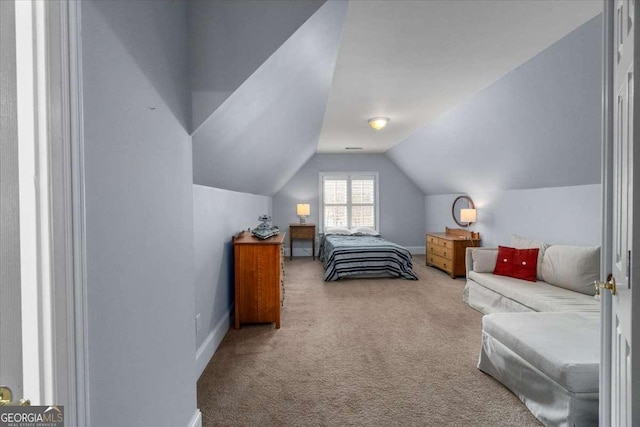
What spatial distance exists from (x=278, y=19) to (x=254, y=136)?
4.51 feet

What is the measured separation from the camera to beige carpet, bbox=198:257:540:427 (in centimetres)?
194

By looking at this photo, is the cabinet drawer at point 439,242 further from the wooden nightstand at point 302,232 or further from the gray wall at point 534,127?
Result: the wooden nightstand at point 302,232

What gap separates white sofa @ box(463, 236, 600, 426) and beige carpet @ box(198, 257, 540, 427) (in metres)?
0.14

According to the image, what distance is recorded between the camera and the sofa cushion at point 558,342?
5.56 ft

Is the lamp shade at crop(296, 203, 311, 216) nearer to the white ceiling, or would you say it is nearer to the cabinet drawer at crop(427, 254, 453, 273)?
the cabinet drawer at crop(427, 254, 453, 273)

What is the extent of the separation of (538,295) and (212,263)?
9.08 feet

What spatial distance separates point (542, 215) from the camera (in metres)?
4.20

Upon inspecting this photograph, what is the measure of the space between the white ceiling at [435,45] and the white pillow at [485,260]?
68.3 inches

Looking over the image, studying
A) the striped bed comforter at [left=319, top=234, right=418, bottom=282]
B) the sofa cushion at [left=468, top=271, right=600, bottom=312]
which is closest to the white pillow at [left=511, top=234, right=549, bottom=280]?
the sofa cushion at [left=468, top=271, right=600, bottom=312]

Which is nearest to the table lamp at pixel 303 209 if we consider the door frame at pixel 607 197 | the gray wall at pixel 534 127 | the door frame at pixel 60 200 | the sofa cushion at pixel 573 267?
the gray wall at pixel 534 127

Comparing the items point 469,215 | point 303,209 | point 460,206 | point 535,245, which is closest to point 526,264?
point 535,245

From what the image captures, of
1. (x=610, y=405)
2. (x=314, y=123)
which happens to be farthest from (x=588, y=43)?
(x=314, y=123)

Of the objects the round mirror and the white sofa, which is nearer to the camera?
the white sofa

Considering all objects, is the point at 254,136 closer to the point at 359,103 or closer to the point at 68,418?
the point at 359,103
